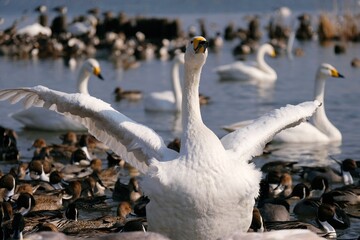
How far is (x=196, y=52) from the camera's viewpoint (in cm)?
759

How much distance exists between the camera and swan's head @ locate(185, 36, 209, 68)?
7527mm

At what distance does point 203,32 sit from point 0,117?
1722cm

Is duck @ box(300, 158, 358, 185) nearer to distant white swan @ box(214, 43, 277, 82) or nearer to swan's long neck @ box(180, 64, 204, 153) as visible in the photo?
swan's long neck @ box(180, 64, 204, 153)

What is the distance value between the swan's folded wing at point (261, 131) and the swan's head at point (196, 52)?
2.30ft

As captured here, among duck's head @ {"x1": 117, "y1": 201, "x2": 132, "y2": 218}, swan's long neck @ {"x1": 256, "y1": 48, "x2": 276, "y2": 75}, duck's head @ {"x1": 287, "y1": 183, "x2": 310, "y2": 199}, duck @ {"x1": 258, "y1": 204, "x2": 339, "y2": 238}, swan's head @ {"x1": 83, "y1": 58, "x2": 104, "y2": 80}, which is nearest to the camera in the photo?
duck @ {"x1": 258, "y1": 204, "x2": 339, "y2": 238}

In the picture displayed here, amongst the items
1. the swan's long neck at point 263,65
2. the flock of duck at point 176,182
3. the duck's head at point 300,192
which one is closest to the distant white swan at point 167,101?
the flock of duck at point 176,182

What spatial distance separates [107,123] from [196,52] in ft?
3.32

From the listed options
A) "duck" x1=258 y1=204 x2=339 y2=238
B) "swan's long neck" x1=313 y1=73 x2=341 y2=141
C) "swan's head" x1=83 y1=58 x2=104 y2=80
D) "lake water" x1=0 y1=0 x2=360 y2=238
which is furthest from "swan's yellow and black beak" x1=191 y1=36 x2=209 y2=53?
"swan's head" x1=83 y1=58 x2=104 y2=80

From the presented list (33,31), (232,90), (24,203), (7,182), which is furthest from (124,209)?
(33,31)

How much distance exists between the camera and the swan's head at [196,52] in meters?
7.53

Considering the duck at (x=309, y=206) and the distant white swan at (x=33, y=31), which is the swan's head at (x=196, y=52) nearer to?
the duck at (x=309, y=206)

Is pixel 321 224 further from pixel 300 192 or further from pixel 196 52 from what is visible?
pixel 196 52

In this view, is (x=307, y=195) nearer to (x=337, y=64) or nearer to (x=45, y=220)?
(x=45, y=220)

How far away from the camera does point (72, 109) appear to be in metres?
8.04
